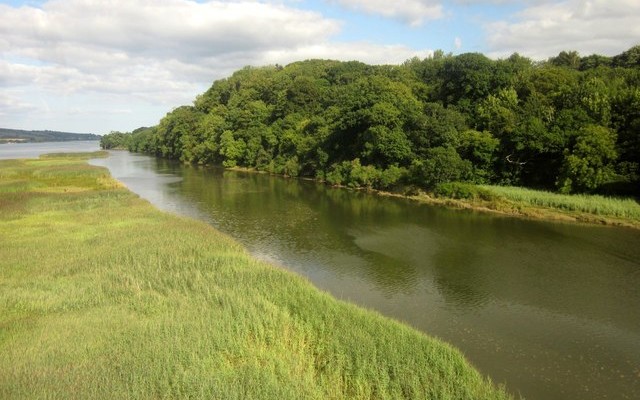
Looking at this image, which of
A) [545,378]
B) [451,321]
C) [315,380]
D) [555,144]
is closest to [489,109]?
[555,144]

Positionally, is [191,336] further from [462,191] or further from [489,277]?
[462,191]

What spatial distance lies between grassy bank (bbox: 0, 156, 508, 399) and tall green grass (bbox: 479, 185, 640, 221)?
2596 centimetres

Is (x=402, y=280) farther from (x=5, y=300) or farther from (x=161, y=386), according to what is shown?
(x=5, y=300)

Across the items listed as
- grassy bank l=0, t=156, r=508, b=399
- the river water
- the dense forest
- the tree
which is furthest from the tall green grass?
grassy bank l=0, t=156, r=508, b=399

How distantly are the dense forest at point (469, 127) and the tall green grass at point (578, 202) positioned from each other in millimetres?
1860

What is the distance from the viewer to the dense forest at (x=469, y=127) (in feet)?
124

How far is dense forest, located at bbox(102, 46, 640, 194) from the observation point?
3781 centimetres

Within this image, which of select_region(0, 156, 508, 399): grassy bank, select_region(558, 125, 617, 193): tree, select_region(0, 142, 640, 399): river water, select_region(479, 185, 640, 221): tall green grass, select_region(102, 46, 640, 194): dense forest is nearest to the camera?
select_region(0, 156, 508, 399): grassy bank

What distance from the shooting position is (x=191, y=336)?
45.4 feet

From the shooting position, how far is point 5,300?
16.9 meters

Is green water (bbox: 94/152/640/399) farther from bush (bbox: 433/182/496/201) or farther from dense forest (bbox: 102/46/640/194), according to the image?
dense forest (bbox: 102/46/640/194)

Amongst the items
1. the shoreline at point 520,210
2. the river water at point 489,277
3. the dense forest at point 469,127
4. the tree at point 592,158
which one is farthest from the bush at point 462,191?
the tree at point 592,158

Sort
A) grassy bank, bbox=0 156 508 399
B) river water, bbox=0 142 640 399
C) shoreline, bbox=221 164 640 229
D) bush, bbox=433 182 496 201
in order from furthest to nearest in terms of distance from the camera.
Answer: bush, bbox=433 182 496 201, shoreline, bbox=221 164 640 229, river water, bbox=0 142 640 399, grassy bank, bbox=0 156 508 399

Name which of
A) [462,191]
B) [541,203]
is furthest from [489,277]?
[462,191]
